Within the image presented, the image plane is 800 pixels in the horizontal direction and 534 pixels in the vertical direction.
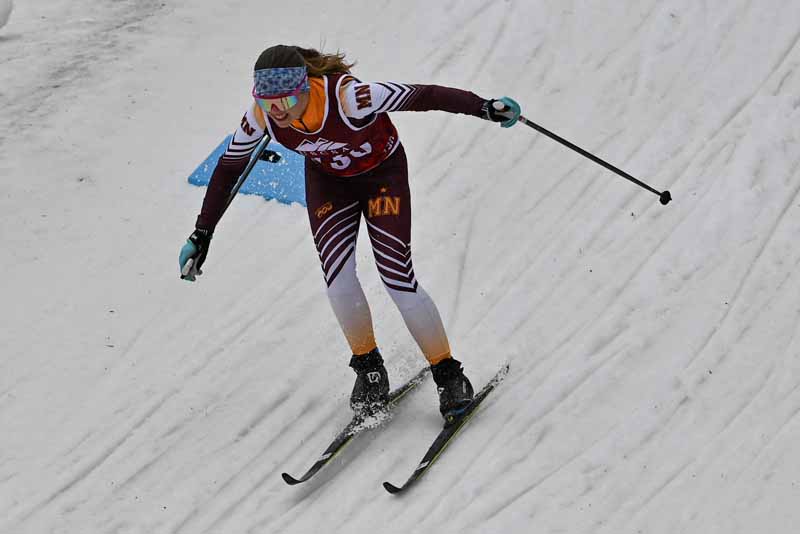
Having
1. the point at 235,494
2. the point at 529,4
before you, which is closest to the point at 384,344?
the point at 235,494

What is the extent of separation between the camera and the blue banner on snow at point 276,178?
22.0 ft

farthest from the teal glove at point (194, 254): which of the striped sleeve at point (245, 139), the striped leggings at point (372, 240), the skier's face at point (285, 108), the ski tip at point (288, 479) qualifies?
the ski tip at point (288, 479)

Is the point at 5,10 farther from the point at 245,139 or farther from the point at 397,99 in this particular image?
the point at 397,99

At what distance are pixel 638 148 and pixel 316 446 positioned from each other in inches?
123

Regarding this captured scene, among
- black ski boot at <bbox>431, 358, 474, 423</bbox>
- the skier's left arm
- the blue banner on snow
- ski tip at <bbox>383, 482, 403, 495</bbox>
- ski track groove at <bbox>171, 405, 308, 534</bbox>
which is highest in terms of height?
the skier's left arm

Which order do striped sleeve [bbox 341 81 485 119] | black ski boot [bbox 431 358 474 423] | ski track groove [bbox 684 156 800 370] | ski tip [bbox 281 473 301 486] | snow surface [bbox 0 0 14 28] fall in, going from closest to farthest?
striped sleeve [bbox 341 81 485 119] < ski tip [bbox 281 473 301 486] < black ski boot [bbox 431 358 474 423] < ski track groove [bbox 684 156 800 370] < snow surface [bbox 0 0 14 28]

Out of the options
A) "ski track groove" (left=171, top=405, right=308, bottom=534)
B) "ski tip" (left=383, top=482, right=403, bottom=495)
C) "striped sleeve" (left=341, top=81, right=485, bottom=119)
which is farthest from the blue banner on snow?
"ski tip" (left=383, top=482, right=403, bottom=495)

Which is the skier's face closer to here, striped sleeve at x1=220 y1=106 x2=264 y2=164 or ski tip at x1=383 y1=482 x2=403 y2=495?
striped sleeve at x1=220 y1=106 x2=264 y2=164

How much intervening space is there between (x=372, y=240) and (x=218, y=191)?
0.74m

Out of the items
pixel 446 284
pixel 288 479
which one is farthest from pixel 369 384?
pixel 446 284

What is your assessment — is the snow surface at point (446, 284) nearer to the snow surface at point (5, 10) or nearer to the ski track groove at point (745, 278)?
the ski track groove at point (745, 278)

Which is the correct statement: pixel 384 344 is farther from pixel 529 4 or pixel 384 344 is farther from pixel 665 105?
pixel 529 4

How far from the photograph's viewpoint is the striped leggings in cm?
463

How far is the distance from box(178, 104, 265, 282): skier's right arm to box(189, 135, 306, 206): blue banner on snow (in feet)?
6.24
